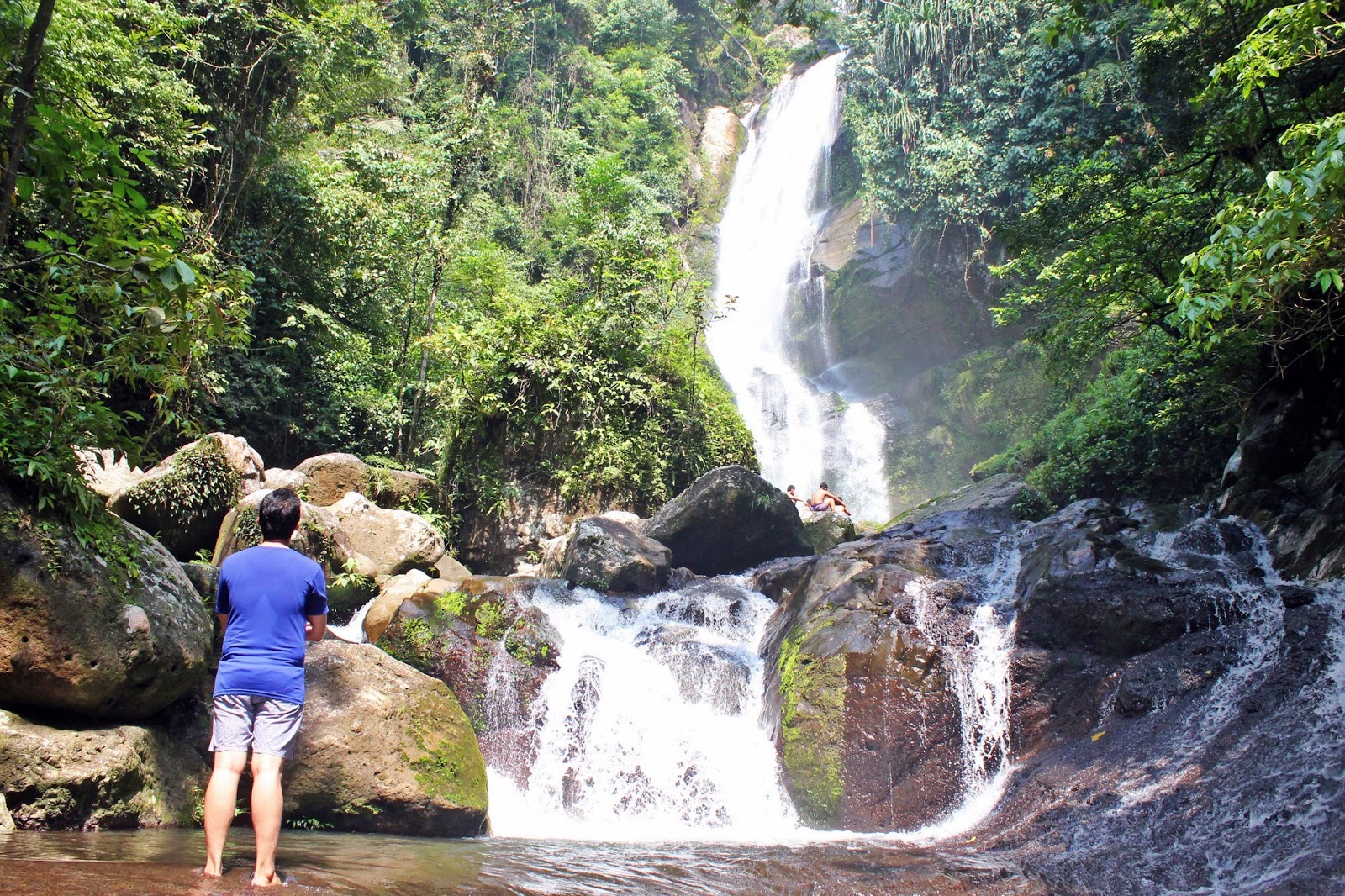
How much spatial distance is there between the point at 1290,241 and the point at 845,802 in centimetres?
542

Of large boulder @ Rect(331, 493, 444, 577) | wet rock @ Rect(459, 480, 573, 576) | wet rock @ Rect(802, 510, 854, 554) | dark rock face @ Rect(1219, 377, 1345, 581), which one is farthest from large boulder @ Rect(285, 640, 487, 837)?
wet rock @ Rect(802, 510, 854, 554)

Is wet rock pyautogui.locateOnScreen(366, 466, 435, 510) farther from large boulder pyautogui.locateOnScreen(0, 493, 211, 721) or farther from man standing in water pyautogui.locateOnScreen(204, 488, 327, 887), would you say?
man standing in water pyautogui.locateOnScreen(204, 488, 327, 887)

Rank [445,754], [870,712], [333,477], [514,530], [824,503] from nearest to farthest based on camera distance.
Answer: [445,754]
[870,712]
[333,477]
[514,530]
[824,503]

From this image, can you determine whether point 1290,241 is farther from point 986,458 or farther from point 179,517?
point 986,458

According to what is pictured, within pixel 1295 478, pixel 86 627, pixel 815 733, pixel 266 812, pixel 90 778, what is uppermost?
pixel 1295 478

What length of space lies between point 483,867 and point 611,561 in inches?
245

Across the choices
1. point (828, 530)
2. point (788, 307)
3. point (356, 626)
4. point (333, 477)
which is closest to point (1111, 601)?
point (828, 530)

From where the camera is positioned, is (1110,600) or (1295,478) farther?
(1295,478)

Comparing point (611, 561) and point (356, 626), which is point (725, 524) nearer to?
point (611, 561)

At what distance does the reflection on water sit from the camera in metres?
3.30

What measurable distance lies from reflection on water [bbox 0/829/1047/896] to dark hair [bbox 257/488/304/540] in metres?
1.45

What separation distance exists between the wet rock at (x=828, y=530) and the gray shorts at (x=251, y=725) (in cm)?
1115

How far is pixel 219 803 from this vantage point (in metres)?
3.37

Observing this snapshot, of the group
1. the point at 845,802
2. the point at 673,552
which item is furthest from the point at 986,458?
the point at 845,802
